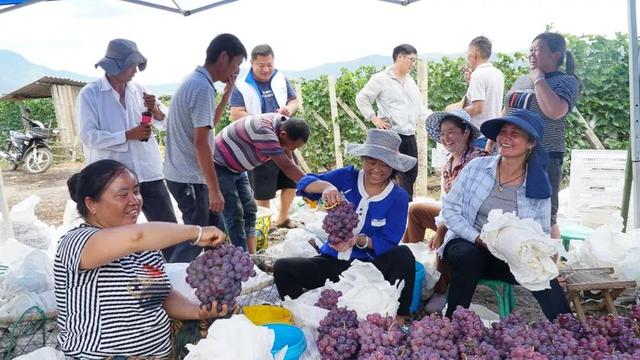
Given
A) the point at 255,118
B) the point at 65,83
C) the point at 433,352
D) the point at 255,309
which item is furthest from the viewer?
the point at 65,83

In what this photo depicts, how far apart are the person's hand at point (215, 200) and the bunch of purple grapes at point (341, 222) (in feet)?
3.13

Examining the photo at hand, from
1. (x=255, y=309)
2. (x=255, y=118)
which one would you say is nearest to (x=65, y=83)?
(x=255, y=118)

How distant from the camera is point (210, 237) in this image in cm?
196

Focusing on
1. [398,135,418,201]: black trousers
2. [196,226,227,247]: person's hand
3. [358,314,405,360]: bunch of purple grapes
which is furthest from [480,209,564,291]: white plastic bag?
[398,135,418,201]: black trousers

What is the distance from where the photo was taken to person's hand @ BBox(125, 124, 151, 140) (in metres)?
3.28

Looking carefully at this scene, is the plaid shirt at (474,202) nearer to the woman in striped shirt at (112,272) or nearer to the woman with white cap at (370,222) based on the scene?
the woman with white cap at (370,222)

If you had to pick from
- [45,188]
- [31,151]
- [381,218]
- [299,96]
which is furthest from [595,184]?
[31,151]

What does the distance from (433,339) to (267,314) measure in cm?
111

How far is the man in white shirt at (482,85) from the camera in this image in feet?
15.7

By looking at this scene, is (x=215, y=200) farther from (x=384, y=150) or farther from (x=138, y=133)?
(x=384, y=150)

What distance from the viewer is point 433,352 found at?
5.68 feet

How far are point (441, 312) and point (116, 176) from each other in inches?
90.2

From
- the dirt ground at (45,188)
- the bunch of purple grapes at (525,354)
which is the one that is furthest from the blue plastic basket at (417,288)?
the dirt ground at (45,188)

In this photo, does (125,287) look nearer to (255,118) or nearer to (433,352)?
(433,352)
